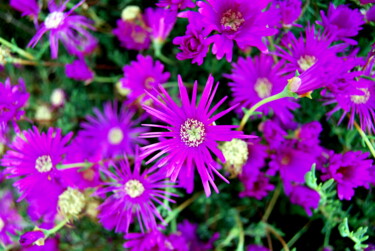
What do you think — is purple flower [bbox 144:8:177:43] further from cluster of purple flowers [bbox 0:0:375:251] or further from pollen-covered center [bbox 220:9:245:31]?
pollen-covered center [bbox 220:9:245:31]

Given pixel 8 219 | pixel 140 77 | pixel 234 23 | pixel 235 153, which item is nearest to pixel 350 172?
pixel 235 153

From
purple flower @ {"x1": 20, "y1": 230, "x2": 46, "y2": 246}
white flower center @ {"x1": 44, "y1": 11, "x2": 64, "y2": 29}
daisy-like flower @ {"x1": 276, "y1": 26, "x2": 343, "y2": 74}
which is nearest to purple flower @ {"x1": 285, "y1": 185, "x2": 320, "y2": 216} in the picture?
daisy-like flower @ {"x1": 276, "y1": 26, "x2": 343, "y2": 74}

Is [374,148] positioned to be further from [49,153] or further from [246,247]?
[49,153]

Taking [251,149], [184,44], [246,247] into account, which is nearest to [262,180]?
[251,149]

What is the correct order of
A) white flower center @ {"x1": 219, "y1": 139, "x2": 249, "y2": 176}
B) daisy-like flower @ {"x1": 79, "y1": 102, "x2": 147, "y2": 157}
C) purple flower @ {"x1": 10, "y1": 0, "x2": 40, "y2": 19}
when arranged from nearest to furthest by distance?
white flower center @ {"x1": 219, "y1": 139, "x2": 249, "y2": 176} → purple flower @ {"x1": 10, "y1": 0, "x2": 40, "y2": 19} → daisy-like flower @ {"x1": 79, "y1": 102, "x2": 147, "y2": 157}

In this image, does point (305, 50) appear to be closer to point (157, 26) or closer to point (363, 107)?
point (363, 107)

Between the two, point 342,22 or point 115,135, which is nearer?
point 342,22

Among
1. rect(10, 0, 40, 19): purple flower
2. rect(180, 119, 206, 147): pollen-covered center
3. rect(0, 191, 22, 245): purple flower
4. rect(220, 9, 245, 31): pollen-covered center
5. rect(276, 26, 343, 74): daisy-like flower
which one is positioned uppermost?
rect(10, 0, 40, 19): purple flower

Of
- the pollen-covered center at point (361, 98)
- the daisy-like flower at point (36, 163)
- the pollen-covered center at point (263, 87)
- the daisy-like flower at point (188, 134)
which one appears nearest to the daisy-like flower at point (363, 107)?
the pollen-covered center at point (361, 98)
